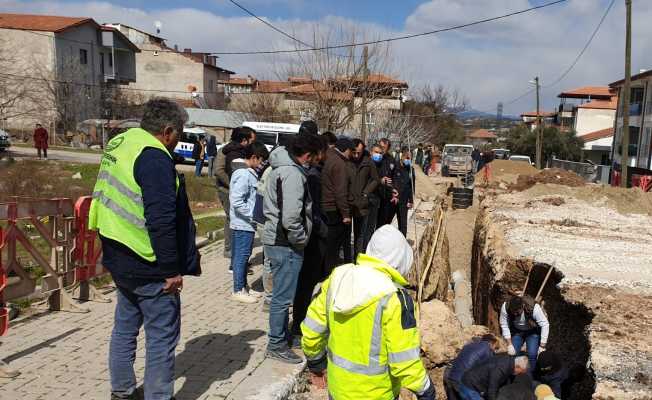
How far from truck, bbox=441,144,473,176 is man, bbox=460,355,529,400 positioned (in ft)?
100

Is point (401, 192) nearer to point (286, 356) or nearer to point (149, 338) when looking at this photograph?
point (286, 356)

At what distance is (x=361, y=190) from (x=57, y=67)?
36.6m

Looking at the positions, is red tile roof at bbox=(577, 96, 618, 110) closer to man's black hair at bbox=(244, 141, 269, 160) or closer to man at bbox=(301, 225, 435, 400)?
man's black hair at bbox=(244, 141, 269, 160)

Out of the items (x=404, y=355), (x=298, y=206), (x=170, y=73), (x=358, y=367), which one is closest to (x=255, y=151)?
(x=298, y=206)

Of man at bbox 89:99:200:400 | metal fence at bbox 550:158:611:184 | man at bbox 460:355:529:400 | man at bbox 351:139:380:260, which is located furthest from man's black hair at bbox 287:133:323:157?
metal fence at bbox 550:158:611:184

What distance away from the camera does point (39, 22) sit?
136 ft

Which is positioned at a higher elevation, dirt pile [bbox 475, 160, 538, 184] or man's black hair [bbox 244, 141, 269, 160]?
man's black hair [bbox 244, 141, 269, 160]

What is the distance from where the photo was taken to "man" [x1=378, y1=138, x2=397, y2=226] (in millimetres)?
9345

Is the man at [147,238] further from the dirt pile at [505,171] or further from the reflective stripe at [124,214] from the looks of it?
the dirt pile at [505,171]

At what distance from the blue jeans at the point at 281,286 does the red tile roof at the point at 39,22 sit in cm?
4068

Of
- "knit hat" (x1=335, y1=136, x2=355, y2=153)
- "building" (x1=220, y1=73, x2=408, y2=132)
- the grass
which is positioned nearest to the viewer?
"knit hat" (x1=335, y1=136, x2=355, y2=153)

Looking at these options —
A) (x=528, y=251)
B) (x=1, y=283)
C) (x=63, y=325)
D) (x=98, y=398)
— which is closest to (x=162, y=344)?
(x=98, y=398)

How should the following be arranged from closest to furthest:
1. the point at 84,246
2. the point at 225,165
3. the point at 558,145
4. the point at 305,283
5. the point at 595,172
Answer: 1. the point at 305,283
2. the point at 84,246
3. the point at 225,165
4. the point at 595,172
5. the point at 558,145

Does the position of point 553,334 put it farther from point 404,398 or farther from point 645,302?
point 404,398
